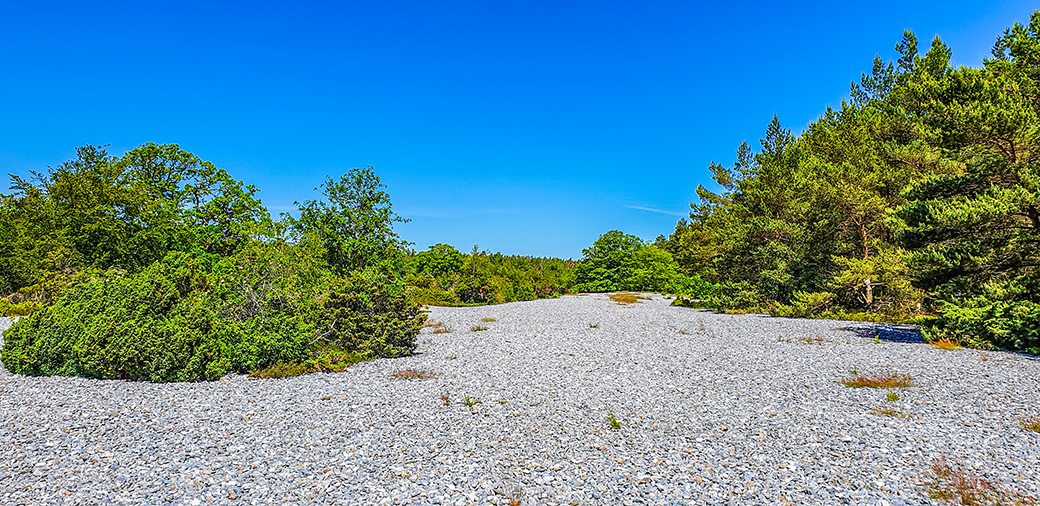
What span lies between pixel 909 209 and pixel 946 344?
311 centimetres

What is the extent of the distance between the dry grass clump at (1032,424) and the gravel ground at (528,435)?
0.16m

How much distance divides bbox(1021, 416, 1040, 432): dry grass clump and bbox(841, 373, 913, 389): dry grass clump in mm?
1635

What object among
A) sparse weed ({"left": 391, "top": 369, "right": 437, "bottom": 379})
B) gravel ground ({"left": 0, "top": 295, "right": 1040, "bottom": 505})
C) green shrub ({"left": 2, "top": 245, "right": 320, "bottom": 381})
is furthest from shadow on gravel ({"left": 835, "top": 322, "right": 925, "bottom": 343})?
green shrub ({"left": 2, "top": 245, "right": 320, "bottom": 381})

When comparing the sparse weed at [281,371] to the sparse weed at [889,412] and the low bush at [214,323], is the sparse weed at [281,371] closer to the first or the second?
the low bush at [214,323]

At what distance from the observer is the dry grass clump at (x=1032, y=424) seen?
16.6 feet

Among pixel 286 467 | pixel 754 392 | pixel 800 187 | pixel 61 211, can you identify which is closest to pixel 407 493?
pixel 286 467

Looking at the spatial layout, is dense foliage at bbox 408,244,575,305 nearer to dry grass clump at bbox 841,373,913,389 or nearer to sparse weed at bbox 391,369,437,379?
sparse weed at bbox 391,369,437,379

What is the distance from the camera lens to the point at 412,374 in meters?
8.39

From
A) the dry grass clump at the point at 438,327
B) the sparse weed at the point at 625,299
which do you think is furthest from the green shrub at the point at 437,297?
the sparse weed at the point at 625,299

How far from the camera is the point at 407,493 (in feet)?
13.0

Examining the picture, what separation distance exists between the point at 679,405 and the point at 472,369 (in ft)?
13.2

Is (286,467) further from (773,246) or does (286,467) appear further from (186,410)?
(773,246)

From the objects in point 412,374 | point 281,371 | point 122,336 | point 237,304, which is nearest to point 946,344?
point 412,374

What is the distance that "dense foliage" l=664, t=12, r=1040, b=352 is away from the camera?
9.62m
